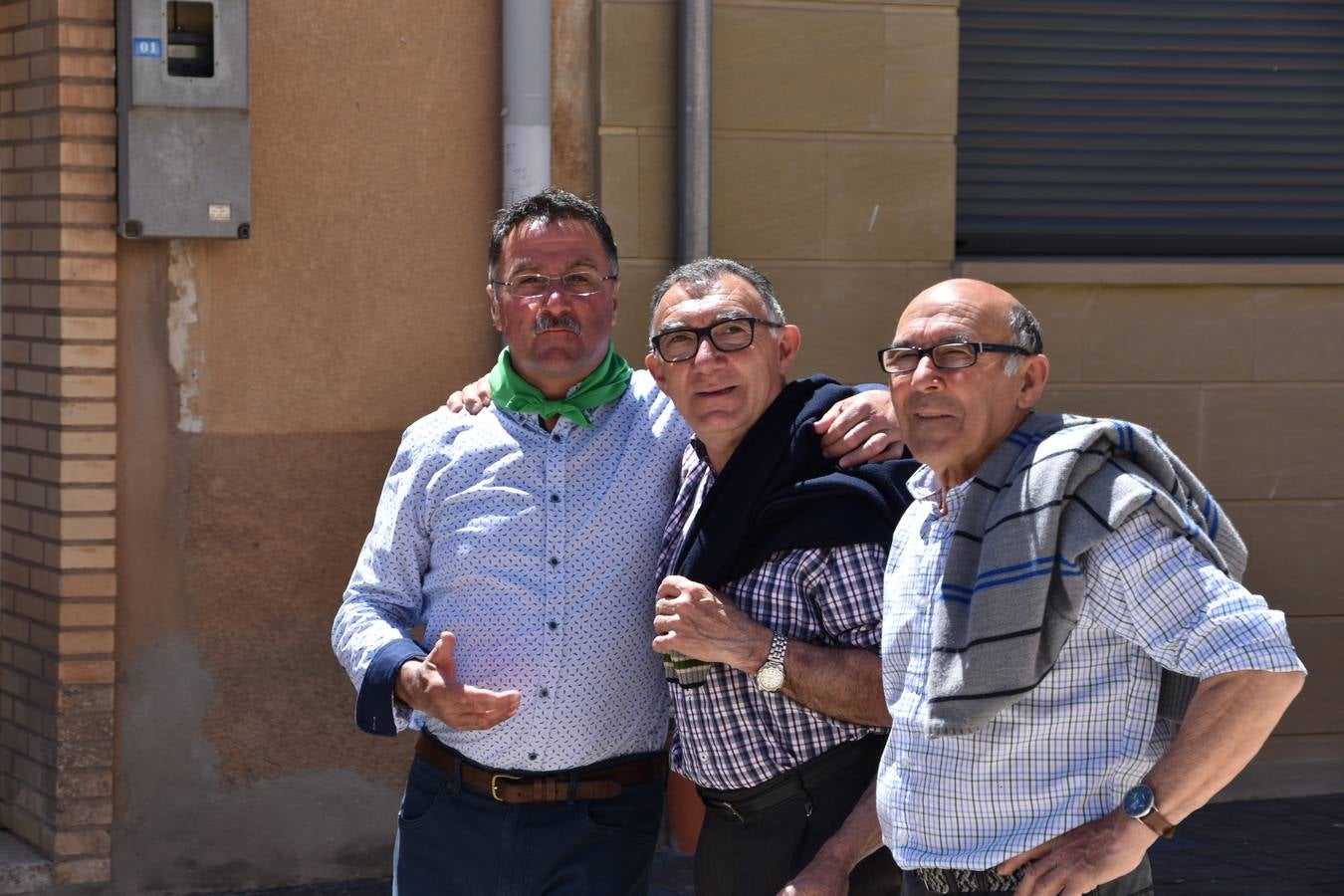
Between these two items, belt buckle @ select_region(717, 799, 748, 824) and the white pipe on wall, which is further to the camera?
the white pipe on wall

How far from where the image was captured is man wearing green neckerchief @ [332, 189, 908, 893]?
11.3 ft

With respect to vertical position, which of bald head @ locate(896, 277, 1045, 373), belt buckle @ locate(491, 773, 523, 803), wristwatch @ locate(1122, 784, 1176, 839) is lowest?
belt buckle @ locate(491, 773, 523, 803)

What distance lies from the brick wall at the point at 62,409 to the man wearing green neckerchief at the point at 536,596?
222cm

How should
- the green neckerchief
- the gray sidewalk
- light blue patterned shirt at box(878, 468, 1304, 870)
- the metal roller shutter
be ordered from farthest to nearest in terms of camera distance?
1. the metal roller shutter
2. the gray sidewalk
3. the green neckerchief
4. light blue patterned shirt at box(878, 468, 1304, 870)

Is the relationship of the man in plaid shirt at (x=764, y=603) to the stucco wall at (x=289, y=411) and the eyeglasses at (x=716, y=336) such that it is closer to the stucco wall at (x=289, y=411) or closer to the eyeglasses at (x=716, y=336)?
the eyeglasses at (x=716, y=336)

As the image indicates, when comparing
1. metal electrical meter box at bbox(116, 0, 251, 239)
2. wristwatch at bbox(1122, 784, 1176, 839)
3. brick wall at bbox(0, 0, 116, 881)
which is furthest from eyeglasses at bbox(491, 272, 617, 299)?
brick wall at bbox(0, 0, 116, 881)

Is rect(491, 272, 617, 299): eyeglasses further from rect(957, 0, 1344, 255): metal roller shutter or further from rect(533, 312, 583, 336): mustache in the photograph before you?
rect(957, 0, 1344, 255): metal roller shutter

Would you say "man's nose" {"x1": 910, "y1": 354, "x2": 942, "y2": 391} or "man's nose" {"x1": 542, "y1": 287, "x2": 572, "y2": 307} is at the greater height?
"man's nose" {"x1": 542, "y1": 287, "x2": 572, "y2": 307}

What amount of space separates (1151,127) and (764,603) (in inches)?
173

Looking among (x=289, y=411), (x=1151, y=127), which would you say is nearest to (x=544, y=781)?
(x=289, y=411)

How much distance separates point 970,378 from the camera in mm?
2721

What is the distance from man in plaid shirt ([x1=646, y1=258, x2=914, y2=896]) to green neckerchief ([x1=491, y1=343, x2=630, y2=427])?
0.29 metres

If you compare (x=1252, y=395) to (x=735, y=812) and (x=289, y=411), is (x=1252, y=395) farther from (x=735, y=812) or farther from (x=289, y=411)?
(x=735, y=812)

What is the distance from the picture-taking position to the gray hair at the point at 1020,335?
108 inches
